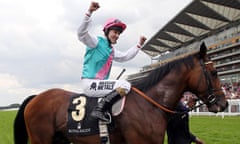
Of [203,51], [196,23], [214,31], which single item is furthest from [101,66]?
[214,31]

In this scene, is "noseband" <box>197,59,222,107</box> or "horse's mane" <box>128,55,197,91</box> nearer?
"noseband" <box>197,59,222,107</box>

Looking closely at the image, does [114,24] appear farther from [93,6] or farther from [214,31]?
[214,31]

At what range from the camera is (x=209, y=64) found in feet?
13.3

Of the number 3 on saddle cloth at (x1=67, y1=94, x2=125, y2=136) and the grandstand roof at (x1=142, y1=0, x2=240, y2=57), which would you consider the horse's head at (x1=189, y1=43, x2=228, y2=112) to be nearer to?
the number 3 on saddle cloth at (x1=67, y1=94, x2=125, y2=136)

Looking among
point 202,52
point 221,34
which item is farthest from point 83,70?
point 221,34

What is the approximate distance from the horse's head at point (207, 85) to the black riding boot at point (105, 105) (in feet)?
3.04

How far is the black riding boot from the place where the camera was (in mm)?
3983

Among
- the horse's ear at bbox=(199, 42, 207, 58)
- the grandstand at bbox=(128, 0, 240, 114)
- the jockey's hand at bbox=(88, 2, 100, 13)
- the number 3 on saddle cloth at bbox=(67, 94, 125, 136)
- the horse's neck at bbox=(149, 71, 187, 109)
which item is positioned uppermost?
the grandstand at bbox=(128, 0, 240, 114)

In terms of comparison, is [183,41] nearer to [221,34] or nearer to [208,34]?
[208,34]

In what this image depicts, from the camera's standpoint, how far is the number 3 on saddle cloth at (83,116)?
4055 mm

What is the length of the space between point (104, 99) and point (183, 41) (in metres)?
74.9

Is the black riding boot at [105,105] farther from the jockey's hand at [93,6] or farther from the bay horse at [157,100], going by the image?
the jockey's hand at [93,6]

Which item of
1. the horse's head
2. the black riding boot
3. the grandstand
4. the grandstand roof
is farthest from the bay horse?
the grandstand roof

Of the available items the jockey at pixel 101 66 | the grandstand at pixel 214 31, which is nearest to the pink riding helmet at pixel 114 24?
the jockey at pixel 101 66
